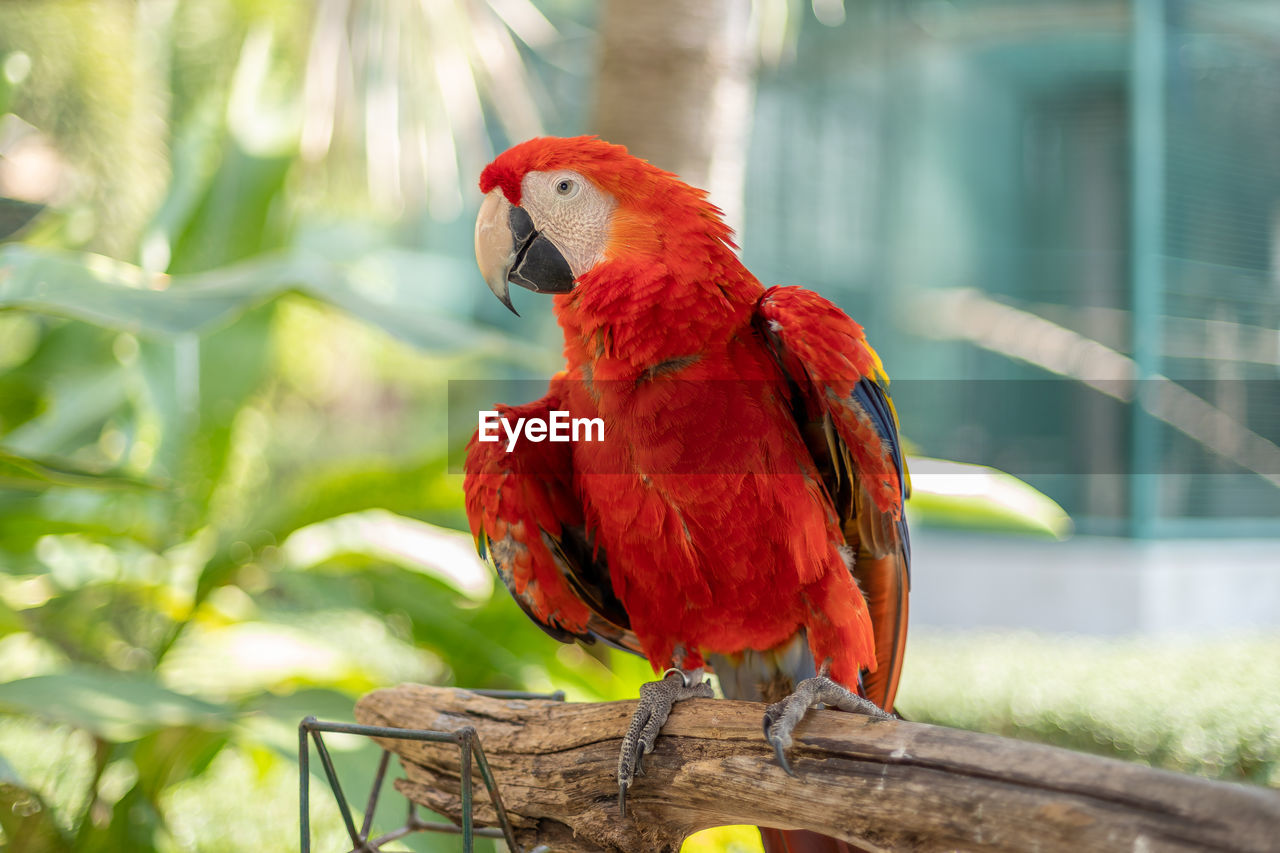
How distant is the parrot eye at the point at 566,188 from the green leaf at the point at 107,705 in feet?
2.56

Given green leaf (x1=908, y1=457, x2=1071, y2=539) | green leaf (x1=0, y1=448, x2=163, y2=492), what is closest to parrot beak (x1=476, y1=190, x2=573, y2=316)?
green leaf (x1=0, y1=448, x2=163, y2=492)

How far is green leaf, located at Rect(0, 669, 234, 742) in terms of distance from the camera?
1024mm

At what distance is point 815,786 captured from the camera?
612 millimetres

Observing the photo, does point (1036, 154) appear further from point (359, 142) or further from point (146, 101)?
point (146, 101)

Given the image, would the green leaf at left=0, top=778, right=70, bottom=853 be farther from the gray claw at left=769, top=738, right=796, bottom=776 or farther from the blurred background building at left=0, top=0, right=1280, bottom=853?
the gray claw at left=769, top=738, right=796, bottom=776

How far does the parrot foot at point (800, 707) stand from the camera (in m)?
0.64

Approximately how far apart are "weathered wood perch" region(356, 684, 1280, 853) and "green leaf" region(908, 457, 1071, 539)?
0.85 m

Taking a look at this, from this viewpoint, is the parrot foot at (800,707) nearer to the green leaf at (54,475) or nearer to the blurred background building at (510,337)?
the blurred background building at (510,337)

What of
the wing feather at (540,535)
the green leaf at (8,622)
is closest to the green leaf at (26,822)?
the green leaf at (8,622)

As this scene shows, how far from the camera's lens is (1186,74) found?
270cm

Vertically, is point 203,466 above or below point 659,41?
below

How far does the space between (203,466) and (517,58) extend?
121 cm

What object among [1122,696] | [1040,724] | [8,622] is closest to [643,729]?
[8,622]

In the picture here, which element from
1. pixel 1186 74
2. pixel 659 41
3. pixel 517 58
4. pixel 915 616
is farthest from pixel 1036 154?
pixel 659 41
